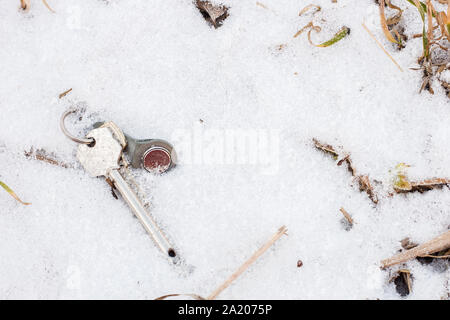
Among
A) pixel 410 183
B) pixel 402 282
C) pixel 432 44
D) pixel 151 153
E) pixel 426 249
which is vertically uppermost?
pixel 432 44

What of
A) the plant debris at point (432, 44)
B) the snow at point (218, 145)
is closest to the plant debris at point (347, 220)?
the snow at point (218, 145)

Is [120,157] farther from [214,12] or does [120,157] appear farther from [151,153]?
[214,12]

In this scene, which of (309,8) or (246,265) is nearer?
(246,265)

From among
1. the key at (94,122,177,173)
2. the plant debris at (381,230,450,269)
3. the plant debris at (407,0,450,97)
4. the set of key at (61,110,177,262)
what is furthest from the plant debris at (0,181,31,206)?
the plant debris at (407,0,450,97)

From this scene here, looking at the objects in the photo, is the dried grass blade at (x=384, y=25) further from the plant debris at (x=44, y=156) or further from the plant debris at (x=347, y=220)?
the plant debris at (x=44, y=156)

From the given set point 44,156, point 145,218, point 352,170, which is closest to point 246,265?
point 145,218

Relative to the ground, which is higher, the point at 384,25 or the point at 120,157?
the point at 384,25

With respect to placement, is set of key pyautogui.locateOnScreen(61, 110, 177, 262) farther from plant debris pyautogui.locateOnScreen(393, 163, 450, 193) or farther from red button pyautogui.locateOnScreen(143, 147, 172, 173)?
plant debris pyautogui.locateOnScreen(393, 163, 450, 193)

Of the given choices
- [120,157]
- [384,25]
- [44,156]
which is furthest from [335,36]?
[44,156]
